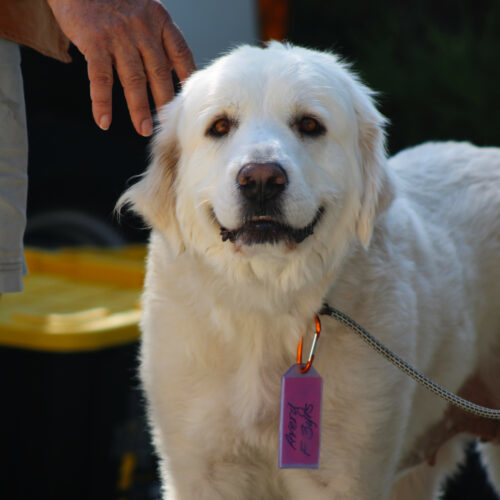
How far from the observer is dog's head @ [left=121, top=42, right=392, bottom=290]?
2.12 m

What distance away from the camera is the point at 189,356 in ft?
7.76

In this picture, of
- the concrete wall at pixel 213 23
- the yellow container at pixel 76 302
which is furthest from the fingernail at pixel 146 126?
the concrete wall at pixel 213 23

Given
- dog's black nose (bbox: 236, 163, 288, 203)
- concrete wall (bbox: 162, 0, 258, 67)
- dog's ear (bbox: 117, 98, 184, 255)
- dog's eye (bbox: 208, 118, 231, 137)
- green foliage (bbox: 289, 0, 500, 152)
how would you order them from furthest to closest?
green foliage (bbox: 289, 0, 500, 152), concrete wall (bbox: 162, 0, 258, 67), dog's ear (bbox: 117, 98, 184, 255), dog's eye (bbox: 208, 118, 231, 137), dog's black nose (bbox: 236, 163, 288, 203)

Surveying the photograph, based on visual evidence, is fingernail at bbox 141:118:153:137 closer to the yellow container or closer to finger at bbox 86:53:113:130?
finger at bbox 86:53:113:130

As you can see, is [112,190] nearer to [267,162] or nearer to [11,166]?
[11,166]

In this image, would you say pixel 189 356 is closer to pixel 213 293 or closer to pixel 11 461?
pixel 213 293

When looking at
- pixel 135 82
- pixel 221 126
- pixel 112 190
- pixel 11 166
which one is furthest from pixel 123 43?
pixel 112 190

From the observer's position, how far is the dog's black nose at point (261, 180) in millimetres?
2059

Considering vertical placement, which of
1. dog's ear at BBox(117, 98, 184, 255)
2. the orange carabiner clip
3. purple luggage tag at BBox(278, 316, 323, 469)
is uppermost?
dog's ear at BBox(117, 98, 184, 255)

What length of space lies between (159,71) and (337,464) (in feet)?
4.09

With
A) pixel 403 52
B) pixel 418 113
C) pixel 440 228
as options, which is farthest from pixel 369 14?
pixel 440 228

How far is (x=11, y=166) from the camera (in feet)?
7.22

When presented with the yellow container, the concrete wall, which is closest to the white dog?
the yellow container

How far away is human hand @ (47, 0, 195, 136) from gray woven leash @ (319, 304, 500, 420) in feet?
2.53
